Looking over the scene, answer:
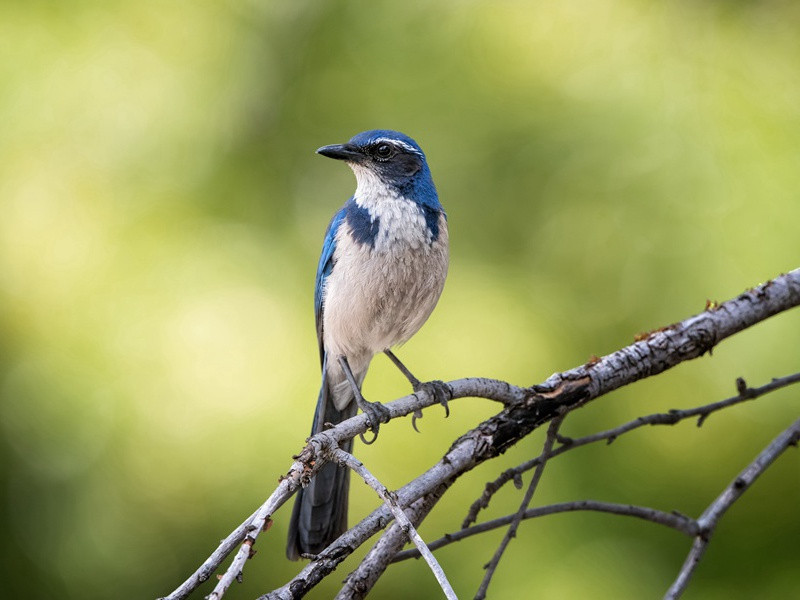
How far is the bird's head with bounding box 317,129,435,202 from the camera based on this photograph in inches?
162

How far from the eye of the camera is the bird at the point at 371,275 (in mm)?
3857

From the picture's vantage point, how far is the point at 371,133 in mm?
4207

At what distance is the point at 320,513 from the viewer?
13.2 feet

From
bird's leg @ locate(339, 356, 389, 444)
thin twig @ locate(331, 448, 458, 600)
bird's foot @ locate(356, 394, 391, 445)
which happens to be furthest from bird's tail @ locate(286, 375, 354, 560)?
thin twig @ locate(331, 448, 458, 600)

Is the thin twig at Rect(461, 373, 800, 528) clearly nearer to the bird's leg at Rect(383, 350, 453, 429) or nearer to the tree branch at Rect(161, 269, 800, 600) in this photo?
the tree branch at Rect(161, 269, 800, 600)

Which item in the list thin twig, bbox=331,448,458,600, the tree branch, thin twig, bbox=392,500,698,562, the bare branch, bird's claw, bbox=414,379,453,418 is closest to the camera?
thin twig, bbox=331,448,458,600

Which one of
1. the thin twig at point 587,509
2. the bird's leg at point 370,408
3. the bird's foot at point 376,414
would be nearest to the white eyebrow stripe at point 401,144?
the bird's leg at point 370,408

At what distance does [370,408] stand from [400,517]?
5.01 feet

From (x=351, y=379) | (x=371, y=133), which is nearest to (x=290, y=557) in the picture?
(x=351, y=379)

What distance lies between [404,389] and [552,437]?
4.50 ft

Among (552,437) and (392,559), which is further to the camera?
(552,437)

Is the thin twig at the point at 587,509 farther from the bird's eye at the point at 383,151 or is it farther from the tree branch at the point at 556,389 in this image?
the bird's eye at the point at 383,151

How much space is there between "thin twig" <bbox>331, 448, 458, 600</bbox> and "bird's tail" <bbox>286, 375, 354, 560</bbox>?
5.29 feet

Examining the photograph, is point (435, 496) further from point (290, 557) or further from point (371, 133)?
point (371, 133)
